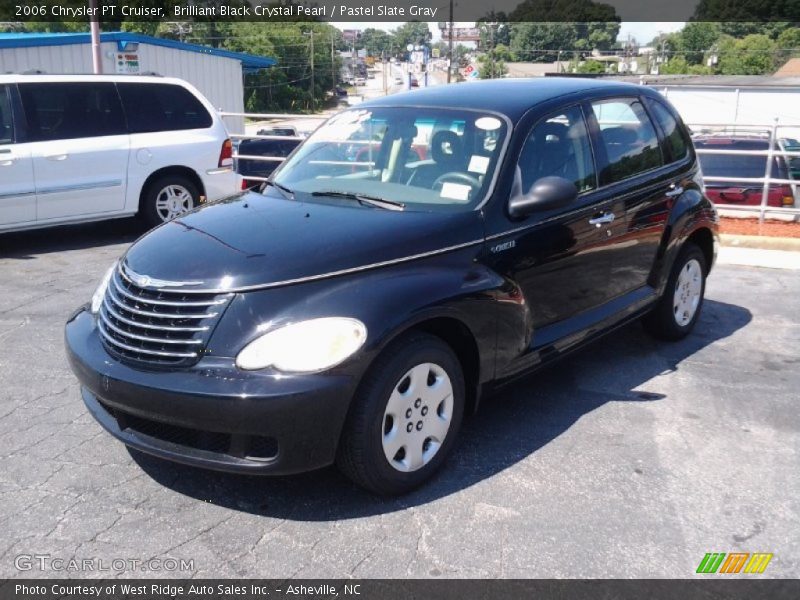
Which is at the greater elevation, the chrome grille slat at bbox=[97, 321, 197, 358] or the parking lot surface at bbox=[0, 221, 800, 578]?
the chrome grille slat at bbox=[97, 321, 197, 358]

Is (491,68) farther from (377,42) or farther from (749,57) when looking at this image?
(377,42)

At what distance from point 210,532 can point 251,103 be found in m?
72.5

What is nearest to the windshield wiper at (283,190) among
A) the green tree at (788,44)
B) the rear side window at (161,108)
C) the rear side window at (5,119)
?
the rear side window at (5,119)

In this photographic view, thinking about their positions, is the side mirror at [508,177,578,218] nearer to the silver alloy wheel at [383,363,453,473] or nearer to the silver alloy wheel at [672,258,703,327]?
the silver alloy wheel at [383,363,453,473]

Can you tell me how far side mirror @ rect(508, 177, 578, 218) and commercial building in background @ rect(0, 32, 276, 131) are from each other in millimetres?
13943

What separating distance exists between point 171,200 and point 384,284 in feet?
21.7

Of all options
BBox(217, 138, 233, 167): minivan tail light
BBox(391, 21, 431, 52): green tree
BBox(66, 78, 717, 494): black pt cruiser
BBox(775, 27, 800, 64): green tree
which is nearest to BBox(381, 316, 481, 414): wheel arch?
BBox(66, 78, 717, 494): black pt cruiser

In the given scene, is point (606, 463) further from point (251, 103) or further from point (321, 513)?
point (251, 103)

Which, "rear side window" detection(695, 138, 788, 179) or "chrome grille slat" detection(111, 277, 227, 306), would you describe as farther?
"rear side window" detection(695, 138, 788, 179)

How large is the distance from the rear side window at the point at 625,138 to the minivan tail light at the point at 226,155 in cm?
569

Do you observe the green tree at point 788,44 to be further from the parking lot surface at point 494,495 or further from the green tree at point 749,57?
the parking lot surface at point 494,495

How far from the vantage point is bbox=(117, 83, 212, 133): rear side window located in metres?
9.15

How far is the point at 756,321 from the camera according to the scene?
6.52m

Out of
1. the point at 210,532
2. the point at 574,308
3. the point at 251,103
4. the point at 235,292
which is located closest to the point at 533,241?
the point at 574,308
